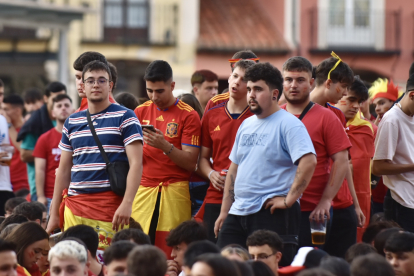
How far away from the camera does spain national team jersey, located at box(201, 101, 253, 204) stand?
673 cm

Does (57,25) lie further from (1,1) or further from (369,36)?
(369,36)

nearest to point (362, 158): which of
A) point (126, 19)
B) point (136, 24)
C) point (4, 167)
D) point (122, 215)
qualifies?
point (122, 215)

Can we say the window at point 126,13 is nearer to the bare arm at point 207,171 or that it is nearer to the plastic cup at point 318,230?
the bare arm at point 207,171

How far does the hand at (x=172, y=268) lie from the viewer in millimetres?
6375

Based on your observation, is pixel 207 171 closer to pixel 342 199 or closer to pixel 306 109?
pixel 306 109

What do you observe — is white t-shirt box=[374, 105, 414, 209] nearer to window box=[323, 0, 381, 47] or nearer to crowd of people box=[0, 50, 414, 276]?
crowd of people box=[0, 50, 414, 276]

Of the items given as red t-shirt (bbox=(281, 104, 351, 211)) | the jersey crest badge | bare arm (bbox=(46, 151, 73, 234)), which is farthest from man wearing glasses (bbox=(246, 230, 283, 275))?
bare arm (bbox=(46, 151, 73, 234))

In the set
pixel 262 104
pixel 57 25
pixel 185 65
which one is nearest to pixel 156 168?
pixel 262 104

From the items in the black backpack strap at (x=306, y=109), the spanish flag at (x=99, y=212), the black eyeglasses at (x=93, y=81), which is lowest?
the spanish flag at (x=99, y=212)

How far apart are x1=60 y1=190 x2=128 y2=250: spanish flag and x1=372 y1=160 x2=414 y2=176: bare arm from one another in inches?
99.6

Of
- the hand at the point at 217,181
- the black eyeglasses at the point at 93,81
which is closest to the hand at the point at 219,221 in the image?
the hand at the point at 217,181

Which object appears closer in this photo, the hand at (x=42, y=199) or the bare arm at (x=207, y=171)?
the bare arm at (x=207, y=171)

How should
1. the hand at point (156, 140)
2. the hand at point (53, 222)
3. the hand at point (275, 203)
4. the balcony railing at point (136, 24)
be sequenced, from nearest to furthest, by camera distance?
1. the hand at point (275, 203)
2. the hand at point (53, 222)
3. the hand at point (156, 140)
4. the balcony railing at point (136, 24)

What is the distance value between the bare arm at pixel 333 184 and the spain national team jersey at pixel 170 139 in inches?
53.9
